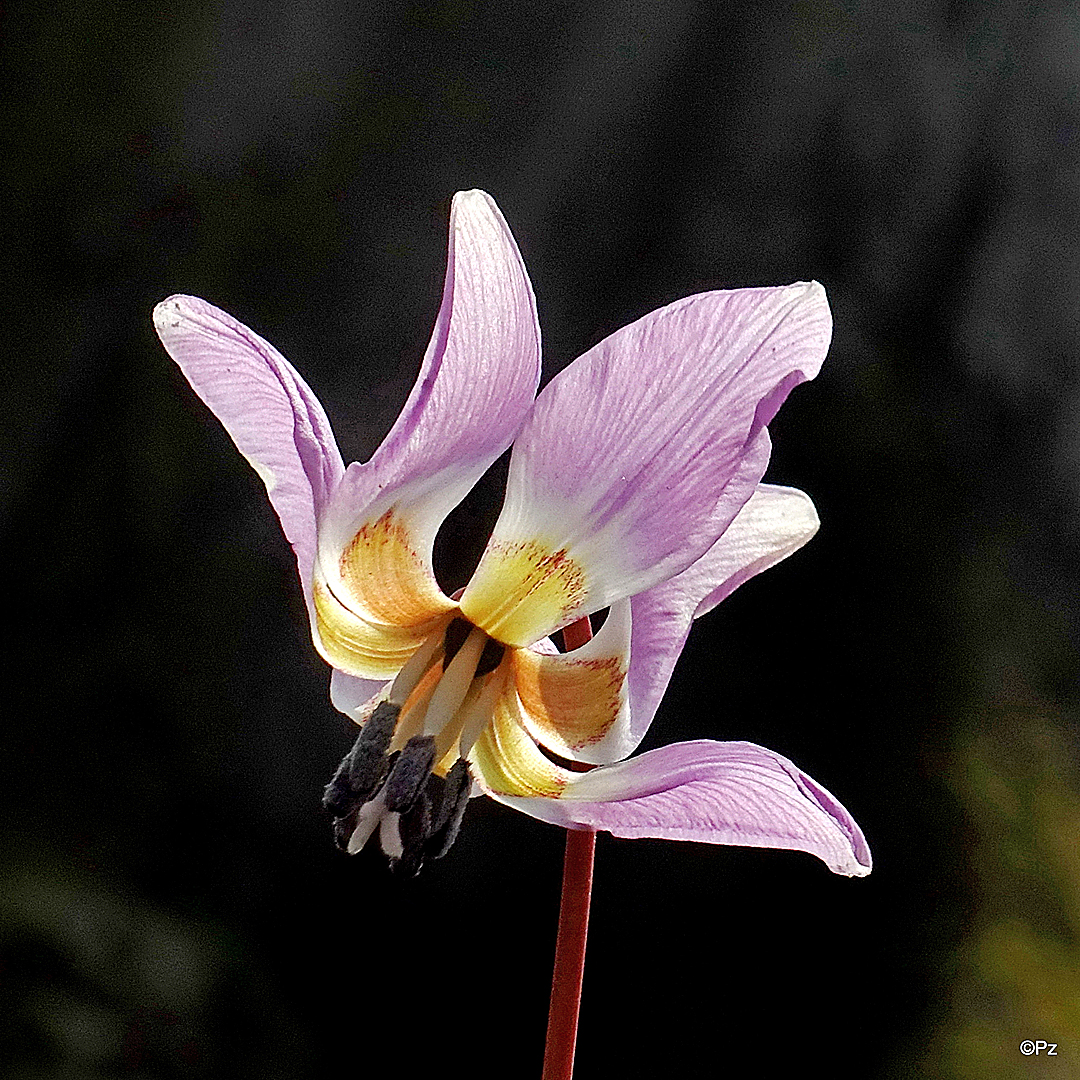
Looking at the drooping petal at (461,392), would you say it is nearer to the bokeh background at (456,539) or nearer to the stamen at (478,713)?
the stamen at (478,713)

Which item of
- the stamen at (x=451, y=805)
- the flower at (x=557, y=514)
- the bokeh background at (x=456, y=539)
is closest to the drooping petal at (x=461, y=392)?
the flower at (x=557, y=514)

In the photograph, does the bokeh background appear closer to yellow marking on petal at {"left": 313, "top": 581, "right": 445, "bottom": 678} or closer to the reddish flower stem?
yellow marking on petal at {"left": 313, "top": 581, "right": 445, "bottom": 678}

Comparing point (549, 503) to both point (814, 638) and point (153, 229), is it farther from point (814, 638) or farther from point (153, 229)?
point (153, 229)

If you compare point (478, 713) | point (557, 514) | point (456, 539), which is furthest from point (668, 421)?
point (456, 539)

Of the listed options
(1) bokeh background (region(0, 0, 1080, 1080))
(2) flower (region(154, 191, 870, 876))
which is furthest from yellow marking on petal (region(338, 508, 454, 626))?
(1) bokeh background (region(0, 0, 1080, 1080))

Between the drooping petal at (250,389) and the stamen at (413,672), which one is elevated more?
the drooping petal at (250,389)

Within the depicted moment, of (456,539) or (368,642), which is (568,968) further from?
(456,539)
